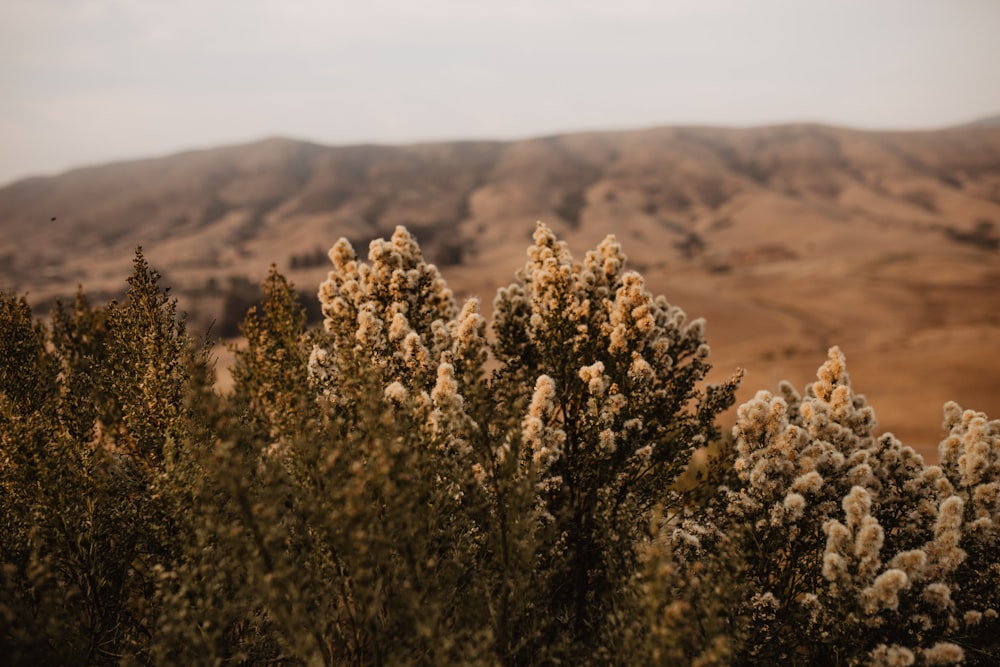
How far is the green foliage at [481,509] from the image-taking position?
21.3 feet

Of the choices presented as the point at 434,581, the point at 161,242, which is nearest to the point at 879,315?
the point at 434,581

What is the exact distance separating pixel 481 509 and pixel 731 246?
137450 millimetres

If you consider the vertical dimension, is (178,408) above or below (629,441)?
above

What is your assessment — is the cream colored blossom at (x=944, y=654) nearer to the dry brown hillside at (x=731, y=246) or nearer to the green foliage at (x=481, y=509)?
the green foliage at (x=481, y=509)

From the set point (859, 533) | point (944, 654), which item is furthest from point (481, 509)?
point (944, 654)

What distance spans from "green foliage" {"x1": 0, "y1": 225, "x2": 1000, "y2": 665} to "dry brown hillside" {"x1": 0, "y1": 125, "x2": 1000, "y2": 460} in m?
6.23

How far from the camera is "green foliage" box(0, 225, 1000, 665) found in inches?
255

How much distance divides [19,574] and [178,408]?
308cm

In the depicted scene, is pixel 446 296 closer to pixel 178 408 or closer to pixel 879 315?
pixel 178 408

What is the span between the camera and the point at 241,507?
625 cm

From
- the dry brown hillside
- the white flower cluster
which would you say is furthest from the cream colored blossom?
the dry brown hillside

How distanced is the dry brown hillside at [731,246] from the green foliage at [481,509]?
623 cm

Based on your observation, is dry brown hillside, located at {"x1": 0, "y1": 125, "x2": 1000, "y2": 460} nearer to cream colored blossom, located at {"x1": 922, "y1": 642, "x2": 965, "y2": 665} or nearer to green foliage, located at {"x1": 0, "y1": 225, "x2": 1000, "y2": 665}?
green foliage, located at {"x1": 0, "y1": 225, "x2": 1000, "y2": 665}

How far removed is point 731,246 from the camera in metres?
132
